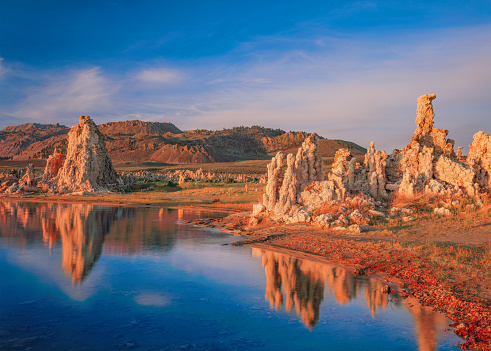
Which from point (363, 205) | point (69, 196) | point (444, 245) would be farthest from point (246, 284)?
point (69, 196)

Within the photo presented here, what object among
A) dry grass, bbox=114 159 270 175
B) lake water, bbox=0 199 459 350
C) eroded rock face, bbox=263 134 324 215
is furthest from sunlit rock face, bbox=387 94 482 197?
dry grass, bbox=114 159 270 175

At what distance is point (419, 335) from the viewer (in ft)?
23.7

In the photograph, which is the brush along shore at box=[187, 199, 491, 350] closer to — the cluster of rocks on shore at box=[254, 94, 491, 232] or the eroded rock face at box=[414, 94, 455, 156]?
the cluster of rocks on shore at box=[254, 94, 491, 232]

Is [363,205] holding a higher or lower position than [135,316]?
higher

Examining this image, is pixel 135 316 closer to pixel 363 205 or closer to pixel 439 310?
pixel 439 310

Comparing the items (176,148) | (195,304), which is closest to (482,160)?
(195,304)

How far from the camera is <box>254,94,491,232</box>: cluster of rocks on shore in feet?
60.7

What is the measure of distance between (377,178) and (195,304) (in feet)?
44.8

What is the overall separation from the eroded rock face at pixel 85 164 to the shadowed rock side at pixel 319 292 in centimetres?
3632

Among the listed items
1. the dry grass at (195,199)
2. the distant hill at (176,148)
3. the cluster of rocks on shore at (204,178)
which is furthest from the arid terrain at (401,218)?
the distant hill at (176,148)

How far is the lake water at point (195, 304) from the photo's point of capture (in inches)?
279

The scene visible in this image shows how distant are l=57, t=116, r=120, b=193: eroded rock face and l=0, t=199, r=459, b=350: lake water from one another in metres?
29.5

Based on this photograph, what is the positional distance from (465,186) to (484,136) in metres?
3.24

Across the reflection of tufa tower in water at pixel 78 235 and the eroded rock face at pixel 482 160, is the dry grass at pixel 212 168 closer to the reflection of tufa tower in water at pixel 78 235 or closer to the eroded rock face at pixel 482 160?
the reflection of tufa tower in water at pixel 78 235
